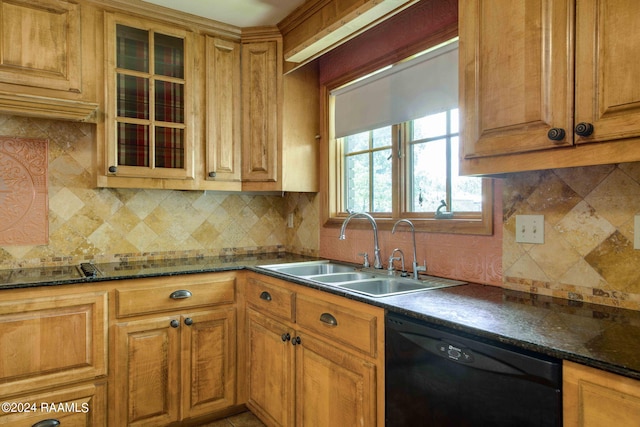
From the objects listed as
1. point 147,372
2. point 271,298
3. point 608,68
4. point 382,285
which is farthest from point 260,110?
point 608,68

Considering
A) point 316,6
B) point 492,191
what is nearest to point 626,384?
point 492,191

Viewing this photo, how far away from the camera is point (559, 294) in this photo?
1.54 m

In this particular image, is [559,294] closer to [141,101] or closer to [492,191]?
[492,191]

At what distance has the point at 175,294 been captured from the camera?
7.42 feet

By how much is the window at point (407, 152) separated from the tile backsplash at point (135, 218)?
0.47 metres

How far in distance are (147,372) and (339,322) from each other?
1.18 metres

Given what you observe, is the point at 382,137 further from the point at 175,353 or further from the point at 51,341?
the point at 51,341

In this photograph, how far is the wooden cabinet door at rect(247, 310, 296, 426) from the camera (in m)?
2.05

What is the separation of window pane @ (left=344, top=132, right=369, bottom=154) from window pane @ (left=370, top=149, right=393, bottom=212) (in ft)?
0.41

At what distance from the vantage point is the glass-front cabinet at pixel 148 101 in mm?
2363

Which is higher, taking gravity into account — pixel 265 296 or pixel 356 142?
pixel 356 142

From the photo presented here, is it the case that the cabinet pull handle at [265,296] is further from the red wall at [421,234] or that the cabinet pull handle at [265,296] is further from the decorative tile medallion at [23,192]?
the decorative tile medallion at [23,192]

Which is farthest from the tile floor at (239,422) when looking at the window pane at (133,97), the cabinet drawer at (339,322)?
the window pane at (133,97)

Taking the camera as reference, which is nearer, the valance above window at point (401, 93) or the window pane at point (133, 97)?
the valance above window at point (401, 93)
